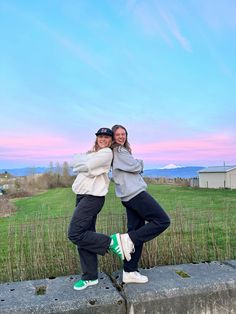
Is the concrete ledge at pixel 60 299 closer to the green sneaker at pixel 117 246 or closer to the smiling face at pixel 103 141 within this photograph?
the green sneaker at pixel 117 246

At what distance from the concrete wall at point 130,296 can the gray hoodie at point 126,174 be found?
755mm

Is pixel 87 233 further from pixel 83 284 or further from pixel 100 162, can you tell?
pixel 100 162

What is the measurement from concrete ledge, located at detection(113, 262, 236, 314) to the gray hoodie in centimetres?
76

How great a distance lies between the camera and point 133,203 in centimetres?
294

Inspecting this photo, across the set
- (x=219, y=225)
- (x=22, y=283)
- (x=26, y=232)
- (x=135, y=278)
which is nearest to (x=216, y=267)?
(x=135, y=278)

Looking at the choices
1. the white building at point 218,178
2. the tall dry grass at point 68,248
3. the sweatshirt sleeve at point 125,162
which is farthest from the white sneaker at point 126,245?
the white building at point 218,178

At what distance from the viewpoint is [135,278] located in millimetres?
2988

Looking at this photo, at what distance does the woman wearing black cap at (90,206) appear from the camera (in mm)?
2830

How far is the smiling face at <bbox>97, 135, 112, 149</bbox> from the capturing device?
2.95 m

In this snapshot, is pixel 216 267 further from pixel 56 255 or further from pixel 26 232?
pixel 26 232

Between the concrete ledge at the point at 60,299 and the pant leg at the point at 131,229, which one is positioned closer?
the concrete ledge at the point at 60,299

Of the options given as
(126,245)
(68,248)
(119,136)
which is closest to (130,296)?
(126,245)

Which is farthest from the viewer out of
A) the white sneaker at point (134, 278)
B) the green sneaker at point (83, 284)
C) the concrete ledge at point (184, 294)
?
the white sneaker at point (134, 278)

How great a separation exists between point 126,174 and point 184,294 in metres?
1.08
